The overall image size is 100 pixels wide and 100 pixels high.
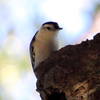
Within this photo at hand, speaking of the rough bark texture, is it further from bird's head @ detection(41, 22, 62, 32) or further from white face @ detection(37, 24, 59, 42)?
bird's head @ detection(41, 22, 62, 32)

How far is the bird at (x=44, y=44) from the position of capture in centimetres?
545

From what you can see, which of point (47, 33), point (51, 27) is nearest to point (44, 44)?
point (47, 33)

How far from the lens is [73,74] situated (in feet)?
15.4

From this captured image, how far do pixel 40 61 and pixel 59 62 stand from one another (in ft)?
1.71

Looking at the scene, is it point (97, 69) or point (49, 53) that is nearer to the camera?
point (97, 69)

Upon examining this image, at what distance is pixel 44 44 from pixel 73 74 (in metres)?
0.92

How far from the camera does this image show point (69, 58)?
16.0 ft

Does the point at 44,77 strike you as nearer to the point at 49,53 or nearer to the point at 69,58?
the point at 69,58

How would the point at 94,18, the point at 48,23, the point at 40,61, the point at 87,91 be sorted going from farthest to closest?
1. the point at 94,18
2. the point at 48,23
3. the point at 40,61
4. the point at 87,91

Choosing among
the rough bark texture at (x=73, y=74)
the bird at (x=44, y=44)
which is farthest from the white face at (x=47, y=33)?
the rough bark texture at (x=73, y=74)

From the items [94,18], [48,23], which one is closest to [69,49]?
[48,23]

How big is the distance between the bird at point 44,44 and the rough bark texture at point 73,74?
1.39 feet

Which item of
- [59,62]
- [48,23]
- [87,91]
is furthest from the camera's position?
[48,23]

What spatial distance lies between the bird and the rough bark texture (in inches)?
16.7
